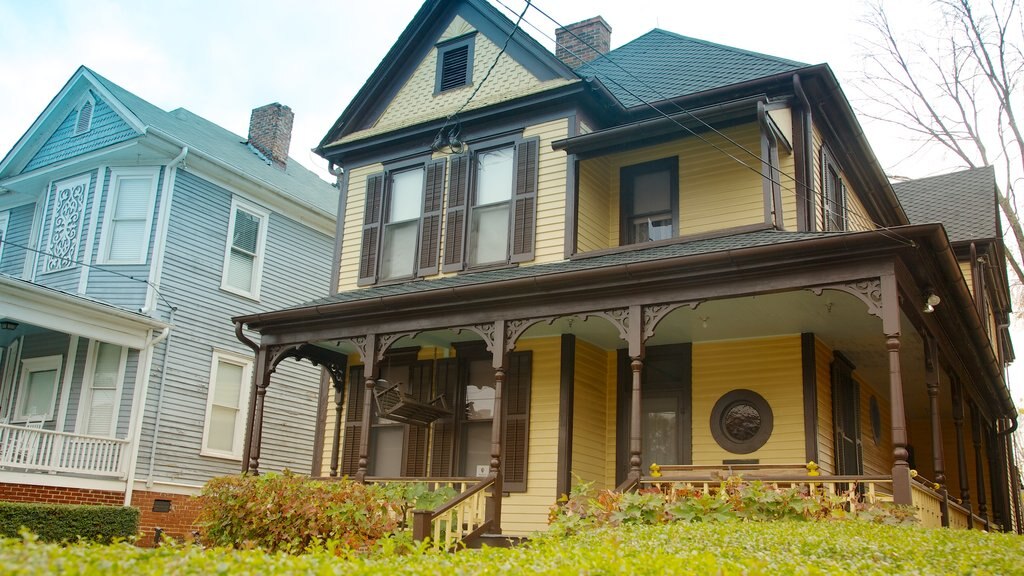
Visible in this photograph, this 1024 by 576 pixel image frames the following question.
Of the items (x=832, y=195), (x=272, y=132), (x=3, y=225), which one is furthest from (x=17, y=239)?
(x=832, y=195)

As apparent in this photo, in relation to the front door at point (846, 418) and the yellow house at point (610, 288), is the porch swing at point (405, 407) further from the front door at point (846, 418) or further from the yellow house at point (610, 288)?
the front door at point (846, 418)

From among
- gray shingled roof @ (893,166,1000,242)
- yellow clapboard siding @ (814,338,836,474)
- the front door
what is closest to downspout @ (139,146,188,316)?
yellow clapboard siding @ (814,338,836,474)

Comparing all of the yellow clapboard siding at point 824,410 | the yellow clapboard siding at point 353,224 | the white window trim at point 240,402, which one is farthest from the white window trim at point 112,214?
the yellow clapboard siding at point 824,410

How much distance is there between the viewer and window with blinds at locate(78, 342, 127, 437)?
1647 cm

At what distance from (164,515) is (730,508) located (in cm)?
1136

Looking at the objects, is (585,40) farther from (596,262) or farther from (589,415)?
(589,415)

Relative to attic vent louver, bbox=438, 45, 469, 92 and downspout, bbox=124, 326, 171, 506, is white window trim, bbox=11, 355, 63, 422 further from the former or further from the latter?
attic vent louver, bbox=438, 45, 469, 92

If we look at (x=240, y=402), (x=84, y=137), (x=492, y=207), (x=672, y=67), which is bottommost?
(x=240, y=402)

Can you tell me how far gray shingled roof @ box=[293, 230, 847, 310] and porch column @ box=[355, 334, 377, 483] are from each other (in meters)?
0.67

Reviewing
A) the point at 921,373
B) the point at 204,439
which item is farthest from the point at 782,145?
the point at 204,439

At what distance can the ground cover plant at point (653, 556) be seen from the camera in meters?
4.14

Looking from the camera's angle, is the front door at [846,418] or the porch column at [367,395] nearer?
the porch column at [367,395]

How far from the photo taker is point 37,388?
17562 millimetres

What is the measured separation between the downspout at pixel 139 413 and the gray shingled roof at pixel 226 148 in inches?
148
